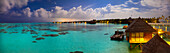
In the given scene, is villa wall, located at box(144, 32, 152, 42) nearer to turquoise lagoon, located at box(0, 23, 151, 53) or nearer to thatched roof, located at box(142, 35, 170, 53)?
turquoise lagoon, located at box(0, 23, 151, 53)

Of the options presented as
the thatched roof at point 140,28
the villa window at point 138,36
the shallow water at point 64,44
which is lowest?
the shallow water at point 64,44

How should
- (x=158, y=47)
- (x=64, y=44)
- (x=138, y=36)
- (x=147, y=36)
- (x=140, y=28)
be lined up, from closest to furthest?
(x=158, y=47)
(x=140, y=28)
(x=147, y=36)
(x=138, y=36)
(x=64, y=44)

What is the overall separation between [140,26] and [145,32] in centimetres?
99

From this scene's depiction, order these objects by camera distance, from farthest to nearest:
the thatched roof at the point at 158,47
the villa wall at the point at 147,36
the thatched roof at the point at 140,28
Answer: the villa wall at the point at 147,36
the thatched roof at the point at 140,28
the thatched roof at the point at 158,47

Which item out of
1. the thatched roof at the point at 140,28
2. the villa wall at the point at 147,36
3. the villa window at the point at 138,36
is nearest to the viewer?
the thatched roof at the point at 140,28

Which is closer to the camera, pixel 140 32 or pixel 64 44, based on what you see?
pixel 140 32

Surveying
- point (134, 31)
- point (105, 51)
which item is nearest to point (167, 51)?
point (134, 31)

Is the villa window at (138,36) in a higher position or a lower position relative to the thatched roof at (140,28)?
lower

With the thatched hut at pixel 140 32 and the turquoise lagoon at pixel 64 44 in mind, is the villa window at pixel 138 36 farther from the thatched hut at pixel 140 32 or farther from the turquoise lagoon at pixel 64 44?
the turquoise lagoon at pixel 64 44

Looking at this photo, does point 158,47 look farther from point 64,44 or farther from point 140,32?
point 64,44

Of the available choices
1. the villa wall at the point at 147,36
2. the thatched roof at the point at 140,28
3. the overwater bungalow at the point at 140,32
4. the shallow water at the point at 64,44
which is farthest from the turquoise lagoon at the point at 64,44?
the thatched roof at the point at 140,28

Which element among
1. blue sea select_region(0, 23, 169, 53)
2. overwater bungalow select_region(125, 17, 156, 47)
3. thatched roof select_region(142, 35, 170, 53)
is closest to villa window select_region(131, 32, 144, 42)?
overwater bungalow select_region(125, 17, 156, 47)

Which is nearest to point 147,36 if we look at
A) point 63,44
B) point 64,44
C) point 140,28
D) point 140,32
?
point 140,32

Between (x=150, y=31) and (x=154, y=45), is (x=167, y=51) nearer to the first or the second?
(x=154, y=45)
